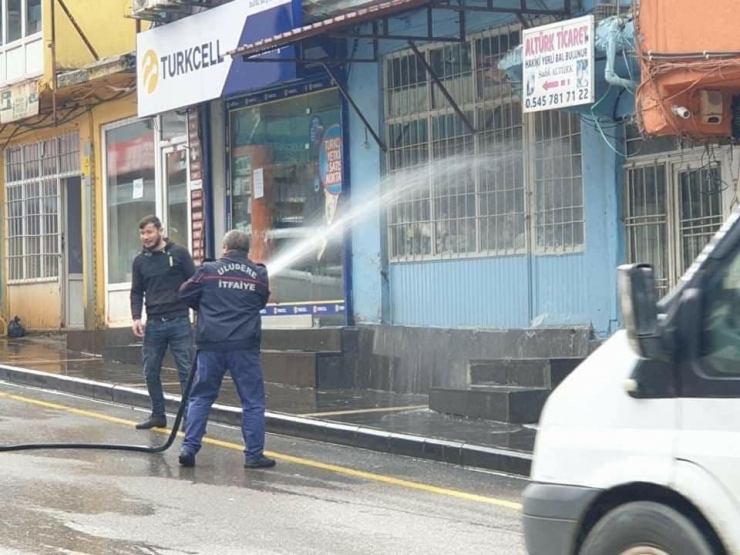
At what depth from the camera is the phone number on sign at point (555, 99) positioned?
38.1ft

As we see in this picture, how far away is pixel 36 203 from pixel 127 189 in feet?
12.3

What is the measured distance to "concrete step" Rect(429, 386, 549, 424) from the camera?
11461 mm

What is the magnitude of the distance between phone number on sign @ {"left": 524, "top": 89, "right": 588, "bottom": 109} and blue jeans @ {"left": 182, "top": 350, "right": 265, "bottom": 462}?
3800mm

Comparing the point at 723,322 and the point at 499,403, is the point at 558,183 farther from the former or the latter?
the point at 723,322

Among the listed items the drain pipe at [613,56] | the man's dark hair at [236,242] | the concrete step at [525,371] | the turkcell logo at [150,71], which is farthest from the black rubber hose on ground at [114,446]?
the turkcell logo at [150,71]

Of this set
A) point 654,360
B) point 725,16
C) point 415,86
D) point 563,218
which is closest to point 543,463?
point 654,360

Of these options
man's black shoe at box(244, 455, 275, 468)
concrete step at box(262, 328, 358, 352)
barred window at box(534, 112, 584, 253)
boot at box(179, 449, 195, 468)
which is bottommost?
man's black shoe at box(244, 455, 275, 468)

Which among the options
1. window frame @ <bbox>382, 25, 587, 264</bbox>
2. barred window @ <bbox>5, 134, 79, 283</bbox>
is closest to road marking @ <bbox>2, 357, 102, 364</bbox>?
barred window @ <bbox>5, 134, 79, 283</bbox>

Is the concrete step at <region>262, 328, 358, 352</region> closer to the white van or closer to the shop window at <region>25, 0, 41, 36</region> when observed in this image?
the shop window at <region>25, 0, 41, 36</region>

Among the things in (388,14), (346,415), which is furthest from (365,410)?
(388,14)

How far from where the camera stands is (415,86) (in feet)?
49.4

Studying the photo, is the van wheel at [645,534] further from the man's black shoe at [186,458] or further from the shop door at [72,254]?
the shop door at [72,254]

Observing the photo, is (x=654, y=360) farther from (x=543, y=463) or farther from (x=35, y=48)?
(x=35, y=48)

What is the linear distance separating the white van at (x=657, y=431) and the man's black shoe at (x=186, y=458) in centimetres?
519
